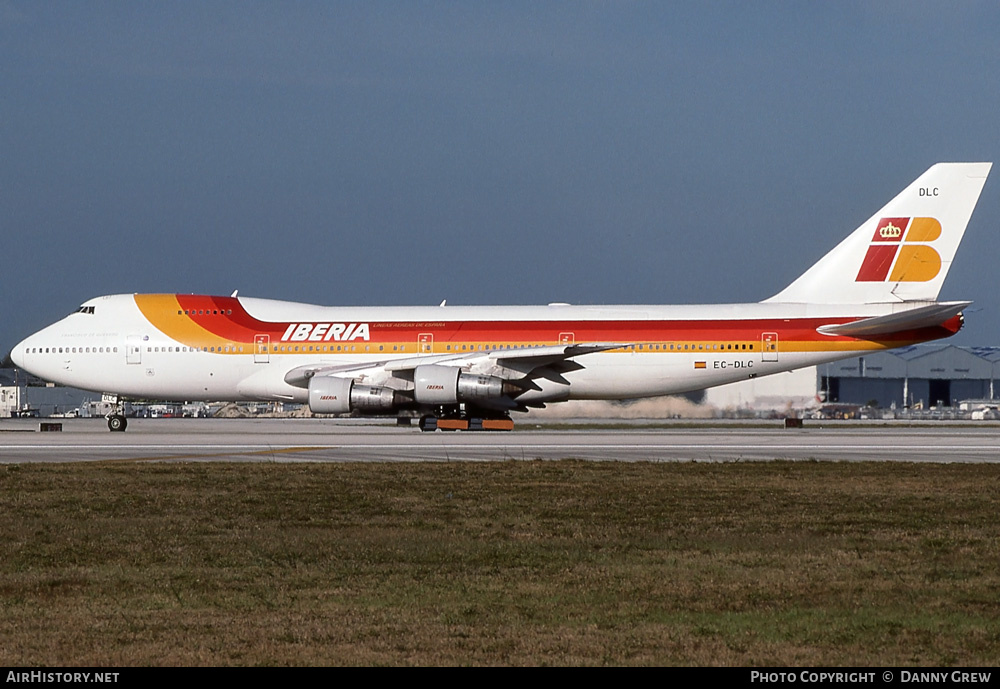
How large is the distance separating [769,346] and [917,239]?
5670mm

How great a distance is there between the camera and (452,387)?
112 ft

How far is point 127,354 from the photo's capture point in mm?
38438

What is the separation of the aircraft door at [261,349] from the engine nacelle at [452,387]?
581 centimetres

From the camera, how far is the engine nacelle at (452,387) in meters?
34.1

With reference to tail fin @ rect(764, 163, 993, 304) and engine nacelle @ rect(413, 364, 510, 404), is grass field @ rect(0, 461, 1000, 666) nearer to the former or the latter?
engine nacelle @ rect(413, 364, 510, 404)

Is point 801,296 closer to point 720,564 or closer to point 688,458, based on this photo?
point 688,458

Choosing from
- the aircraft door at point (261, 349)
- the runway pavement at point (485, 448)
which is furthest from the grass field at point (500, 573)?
the aircraft door at point (261, 349)

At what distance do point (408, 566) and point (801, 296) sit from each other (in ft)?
92.6

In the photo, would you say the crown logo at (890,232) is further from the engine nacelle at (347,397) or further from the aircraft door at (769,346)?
the engine nacelle at (347,397)

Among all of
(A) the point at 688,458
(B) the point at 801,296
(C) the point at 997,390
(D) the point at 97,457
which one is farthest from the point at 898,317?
(C) the point at 997,390

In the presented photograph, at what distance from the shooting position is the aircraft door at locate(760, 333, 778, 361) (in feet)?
114

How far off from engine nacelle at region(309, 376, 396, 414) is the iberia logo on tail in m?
15.0

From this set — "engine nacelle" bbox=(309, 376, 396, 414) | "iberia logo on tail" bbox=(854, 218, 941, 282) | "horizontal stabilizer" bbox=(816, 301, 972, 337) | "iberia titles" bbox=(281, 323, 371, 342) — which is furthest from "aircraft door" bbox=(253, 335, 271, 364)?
"iberia logo on tail" bbox=(854, 218, 941, 282)
